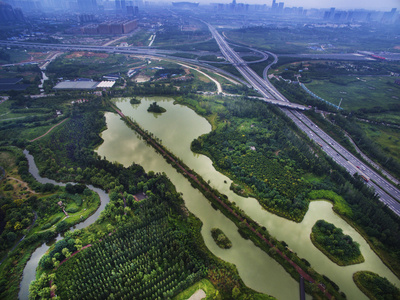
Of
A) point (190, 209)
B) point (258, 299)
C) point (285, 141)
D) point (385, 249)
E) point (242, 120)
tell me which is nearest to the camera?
point (258, 299)

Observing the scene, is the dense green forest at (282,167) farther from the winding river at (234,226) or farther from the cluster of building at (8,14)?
the cluster of building at (8,14)

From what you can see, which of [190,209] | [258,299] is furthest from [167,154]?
[258,299]

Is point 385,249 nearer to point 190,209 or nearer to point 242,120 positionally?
point 190,209

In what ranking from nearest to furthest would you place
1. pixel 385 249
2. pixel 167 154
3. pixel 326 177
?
1. pixel 385 249
2. pixel 326 177
3. pixel 167 154

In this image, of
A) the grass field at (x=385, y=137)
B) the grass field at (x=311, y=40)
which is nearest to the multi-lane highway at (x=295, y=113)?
the grass field at (x=385, y=137)

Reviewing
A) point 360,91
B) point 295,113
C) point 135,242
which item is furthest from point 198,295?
point 360,91

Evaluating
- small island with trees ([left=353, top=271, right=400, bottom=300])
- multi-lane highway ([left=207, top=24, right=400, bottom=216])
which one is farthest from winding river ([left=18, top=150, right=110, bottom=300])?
multi-lane highway ([left=207, top=24, right=400, bottom=216])

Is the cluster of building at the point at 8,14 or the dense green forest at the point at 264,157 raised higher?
the cluster of building at the point at 8,14
